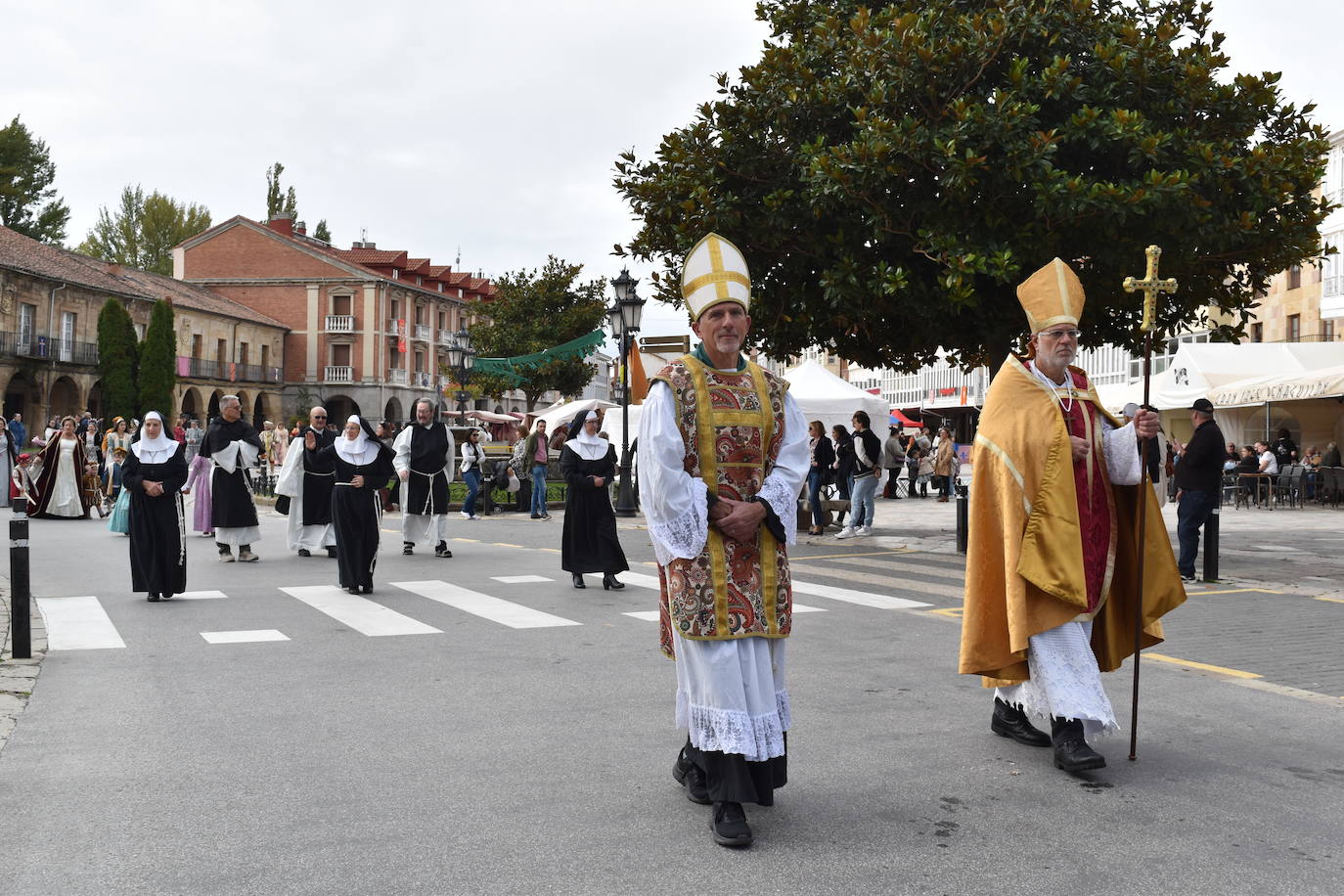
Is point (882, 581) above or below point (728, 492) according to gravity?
below

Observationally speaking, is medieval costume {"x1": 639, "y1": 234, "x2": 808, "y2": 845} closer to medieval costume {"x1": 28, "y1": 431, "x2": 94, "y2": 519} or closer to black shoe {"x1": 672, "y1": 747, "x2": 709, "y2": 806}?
black shoe {"x1": 672, "y1": 747, "x2": 709, "y2": 806}

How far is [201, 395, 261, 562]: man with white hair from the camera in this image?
543 inches

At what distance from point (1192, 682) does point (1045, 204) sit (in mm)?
6906

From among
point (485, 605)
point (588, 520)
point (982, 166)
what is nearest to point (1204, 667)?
point (485, 605)

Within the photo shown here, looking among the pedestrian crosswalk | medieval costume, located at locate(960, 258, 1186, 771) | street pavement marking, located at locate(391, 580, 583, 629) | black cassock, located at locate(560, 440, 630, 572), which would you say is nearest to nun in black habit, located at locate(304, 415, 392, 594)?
the pedestrian crosswalk

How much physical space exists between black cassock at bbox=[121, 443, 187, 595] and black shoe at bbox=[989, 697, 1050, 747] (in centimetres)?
751

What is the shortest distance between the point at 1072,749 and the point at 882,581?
23.5 ft

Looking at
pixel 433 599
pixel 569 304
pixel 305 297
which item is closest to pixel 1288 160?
pixel 433 599

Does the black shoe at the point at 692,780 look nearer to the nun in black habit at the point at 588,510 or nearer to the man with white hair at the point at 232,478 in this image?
the nun in black habit at the point at 588,510

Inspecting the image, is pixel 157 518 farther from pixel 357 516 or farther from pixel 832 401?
pixel 832 401

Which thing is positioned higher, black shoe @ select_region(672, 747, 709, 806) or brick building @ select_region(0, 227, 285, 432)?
brick building @ select_region(0, 227, 285, 432)

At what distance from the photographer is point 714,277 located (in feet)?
14.8

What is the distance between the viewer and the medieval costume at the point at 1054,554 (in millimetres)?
4949

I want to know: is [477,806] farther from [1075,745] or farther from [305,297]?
[305,297]
